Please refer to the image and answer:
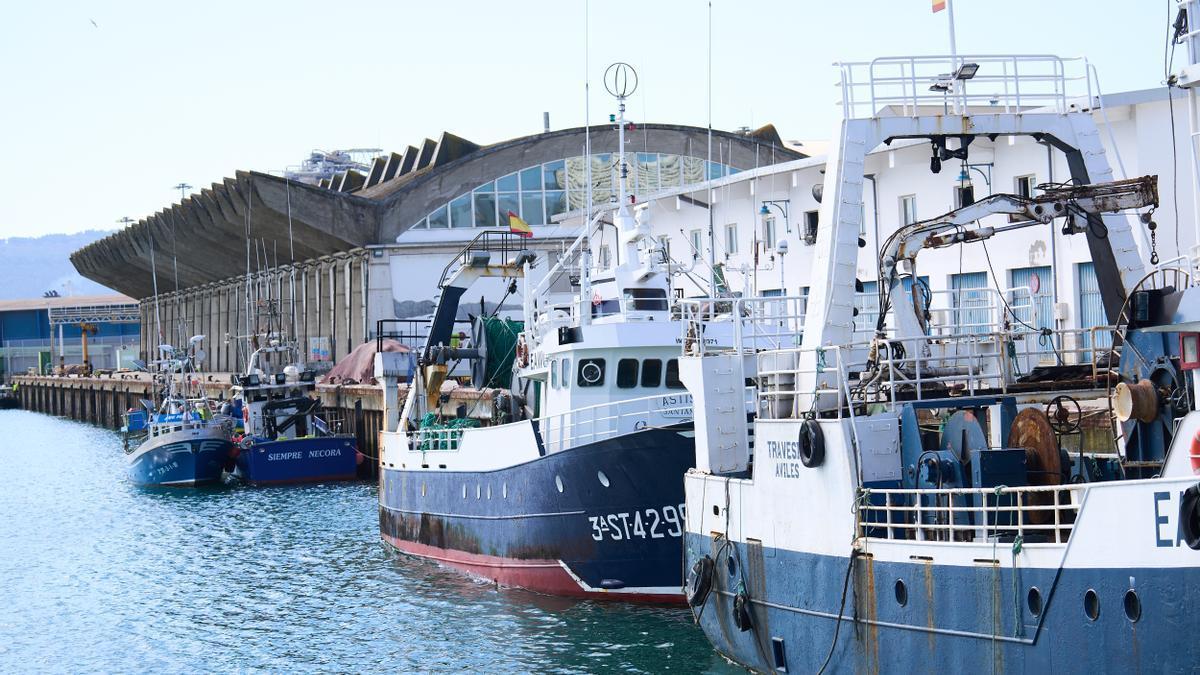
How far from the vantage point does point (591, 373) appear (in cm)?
2300

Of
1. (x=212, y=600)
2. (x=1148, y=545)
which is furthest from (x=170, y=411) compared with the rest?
(x=1148, y=545)

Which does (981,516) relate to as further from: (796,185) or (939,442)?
(796,185)

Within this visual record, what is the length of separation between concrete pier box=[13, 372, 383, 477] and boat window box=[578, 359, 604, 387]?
25634 millimetres

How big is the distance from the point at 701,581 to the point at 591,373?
6.82m

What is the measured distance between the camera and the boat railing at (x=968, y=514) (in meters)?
12.1

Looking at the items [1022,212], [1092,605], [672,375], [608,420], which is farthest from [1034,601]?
[672,375]

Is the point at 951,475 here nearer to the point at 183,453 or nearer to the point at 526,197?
the point at 183,453

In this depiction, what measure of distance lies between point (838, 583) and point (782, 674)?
5.89 feet

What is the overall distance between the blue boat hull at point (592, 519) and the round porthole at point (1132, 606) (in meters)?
9.91

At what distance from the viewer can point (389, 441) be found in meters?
30.0

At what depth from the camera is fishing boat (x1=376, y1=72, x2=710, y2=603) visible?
68.4 ft

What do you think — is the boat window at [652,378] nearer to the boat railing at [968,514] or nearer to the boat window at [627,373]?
the boat window at [627,373]

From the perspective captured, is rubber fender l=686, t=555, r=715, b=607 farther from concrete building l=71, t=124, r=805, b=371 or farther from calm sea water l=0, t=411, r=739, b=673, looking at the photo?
concrete building l=71, t=124, r=805, b=371

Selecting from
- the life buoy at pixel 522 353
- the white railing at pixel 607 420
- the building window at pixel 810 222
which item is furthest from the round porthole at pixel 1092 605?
the building window at pixel 810 222
